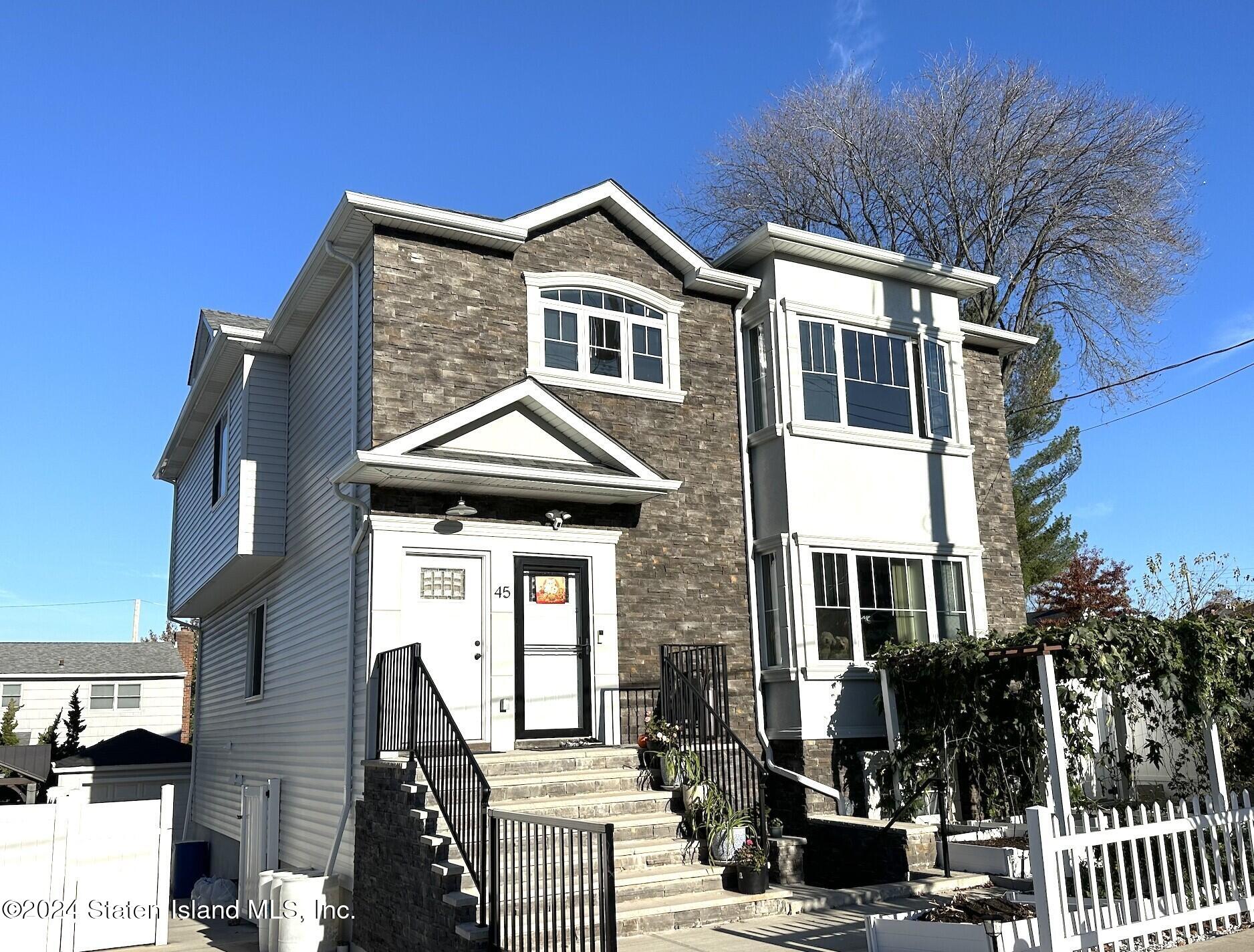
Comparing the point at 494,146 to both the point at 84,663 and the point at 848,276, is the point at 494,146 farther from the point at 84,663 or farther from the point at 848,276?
the point at 84,663

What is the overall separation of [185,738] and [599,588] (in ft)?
86.5

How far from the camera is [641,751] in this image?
1020cm

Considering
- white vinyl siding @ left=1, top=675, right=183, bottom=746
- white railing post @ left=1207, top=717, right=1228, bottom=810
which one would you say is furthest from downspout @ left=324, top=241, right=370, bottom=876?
white vinyl siding @ left=1, top=675, right=183, bottom=746

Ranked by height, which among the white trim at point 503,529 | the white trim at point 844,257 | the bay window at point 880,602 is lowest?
the bay window at point 880,602

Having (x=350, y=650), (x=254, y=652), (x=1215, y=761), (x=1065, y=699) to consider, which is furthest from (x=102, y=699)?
(x=1215, y=761)

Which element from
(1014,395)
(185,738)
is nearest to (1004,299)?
(1014,395)

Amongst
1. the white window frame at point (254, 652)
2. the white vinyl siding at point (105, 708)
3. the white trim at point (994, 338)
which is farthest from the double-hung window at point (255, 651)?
the white vinyl siding at point (105, 708)

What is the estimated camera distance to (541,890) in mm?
7504

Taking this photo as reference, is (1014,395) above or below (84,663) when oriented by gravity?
above

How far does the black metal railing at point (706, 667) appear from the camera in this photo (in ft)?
36.3

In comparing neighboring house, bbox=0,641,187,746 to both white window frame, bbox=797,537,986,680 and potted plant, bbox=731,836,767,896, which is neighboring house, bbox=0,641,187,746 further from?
potted plant, bbox=731,836,767,896

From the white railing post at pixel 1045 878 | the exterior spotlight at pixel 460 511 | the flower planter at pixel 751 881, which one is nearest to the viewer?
the white railing post at pixel 1045 878

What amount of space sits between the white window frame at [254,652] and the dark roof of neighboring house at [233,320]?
4002mm

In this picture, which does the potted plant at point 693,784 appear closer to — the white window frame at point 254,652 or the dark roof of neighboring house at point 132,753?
the white window frame at point 254,652
